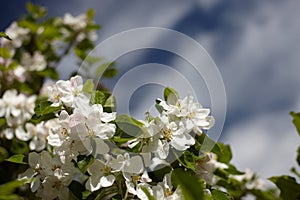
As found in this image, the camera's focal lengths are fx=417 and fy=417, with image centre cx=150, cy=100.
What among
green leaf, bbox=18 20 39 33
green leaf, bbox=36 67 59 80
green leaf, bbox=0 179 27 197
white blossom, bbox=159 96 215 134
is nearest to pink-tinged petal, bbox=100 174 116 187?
white blossom, bbox=159 96 215 134

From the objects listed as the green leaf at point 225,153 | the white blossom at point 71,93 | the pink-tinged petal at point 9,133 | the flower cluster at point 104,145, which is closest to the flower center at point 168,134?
the flower cluster at point 104,145

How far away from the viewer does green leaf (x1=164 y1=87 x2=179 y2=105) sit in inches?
46.4

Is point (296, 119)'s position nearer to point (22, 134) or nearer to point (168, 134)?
point (168, 134)

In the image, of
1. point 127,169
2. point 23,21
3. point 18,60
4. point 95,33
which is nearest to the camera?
point 127,169

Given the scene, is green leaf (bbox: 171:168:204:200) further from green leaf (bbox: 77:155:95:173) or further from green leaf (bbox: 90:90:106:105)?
green leaf (bbox: 90:90:106:105)

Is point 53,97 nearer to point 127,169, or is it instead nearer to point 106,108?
point 106,108

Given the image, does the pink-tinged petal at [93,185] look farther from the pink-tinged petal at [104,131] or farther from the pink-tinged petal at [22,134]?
the pink-tinged petal at [22,134]

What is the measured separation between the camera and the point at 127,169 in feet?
3.40

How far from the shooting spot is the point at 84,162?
1036mm

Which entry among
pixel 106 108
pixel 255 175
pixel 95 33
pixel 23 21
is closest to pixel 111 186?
pixel 106 108

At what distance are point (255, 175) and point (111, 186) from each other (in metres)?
1.09

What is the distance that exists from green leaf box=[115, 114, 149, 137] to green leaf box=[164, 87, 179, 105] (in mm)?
135

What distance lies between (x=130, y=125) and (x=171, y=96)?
16cm

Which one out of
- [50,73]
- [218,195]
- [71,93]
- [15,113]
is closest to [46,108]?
[71,93]
